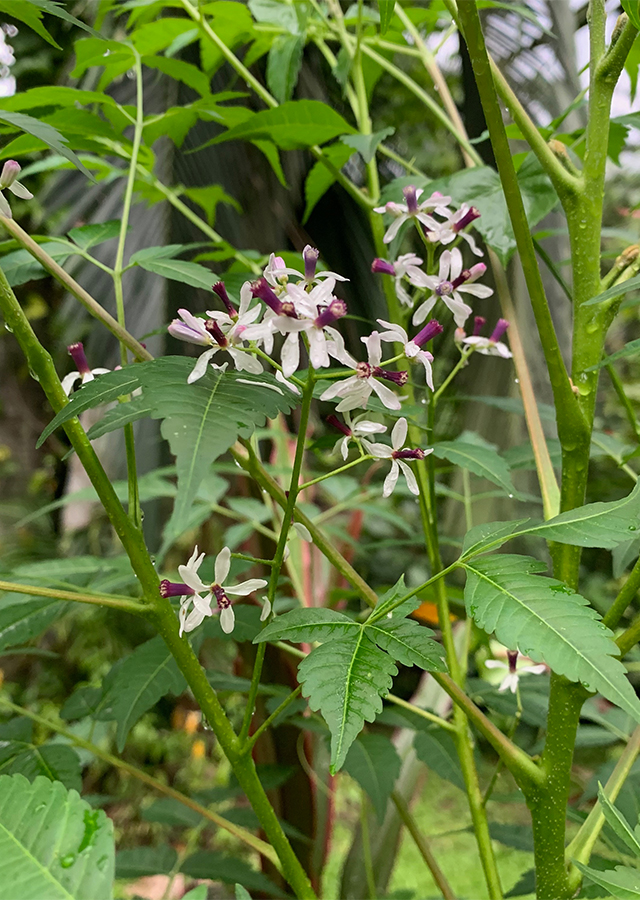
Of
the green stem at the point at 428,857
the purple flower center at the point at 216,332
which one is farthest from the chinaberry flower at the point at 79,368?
the green stem at the point at 428,857

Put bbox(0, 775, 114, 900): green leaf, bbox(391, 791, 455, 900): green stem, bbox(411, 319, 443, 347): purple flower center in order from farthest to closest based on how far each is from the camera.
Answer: bbox(391, 791, 455, 900): green stem
bbox(411, 319, 443, 347): purple flower center
bbox(0, 775, 114, 900): green leaf

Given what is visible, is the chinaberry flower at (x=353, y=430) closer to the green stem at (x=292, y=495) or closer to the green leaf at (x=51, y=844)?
the green stem at (x=292, y=495)

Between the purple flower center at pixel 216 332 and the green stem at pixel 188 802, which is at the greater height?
the purple flower center at pixel 216 332

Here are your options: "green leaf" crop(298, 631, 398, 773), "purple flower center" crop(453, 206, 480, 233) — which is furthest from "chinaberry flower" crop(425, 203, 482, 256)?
"green leaf" crop(298, 631, 398, 773)

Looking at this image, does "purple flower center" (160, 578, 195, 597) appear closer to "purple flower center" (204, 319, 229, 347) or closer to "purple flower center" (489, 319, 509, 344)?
"purple flower center" (204, 319, 229, 347)

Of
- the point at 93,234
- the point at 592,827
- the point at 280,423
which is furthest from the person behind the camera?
the point at 280,423

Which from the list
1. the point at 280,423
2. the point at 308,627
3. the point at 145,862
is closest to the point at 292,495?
the point at 308,627

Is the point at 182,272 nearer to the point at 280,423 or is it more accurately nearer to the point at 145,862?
the point at 145,862
